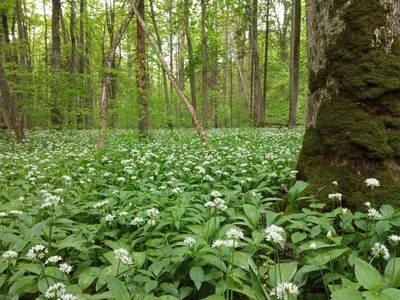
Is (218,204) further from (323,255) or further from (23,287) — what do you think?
(23,287)

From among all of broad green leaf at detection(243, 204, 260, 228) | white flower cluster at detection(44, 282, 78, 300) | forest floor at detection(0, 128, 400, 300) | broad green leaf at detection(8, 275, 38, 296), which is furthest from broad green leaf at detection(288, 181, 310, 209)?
broad green leaf at detection(8, 275, 38, 296)

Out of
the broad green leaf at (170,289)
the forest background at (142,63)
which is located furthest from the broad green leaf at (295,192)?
the forest background at (142,63)

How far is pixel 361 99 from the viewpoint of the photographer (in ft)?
8.41

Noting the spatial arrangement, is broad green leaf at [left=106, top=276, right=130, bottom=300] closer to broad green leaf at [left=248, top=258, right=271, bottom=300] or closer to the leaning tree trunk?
broad green leaf at [left=248, top=258, right=271, bottom=300]

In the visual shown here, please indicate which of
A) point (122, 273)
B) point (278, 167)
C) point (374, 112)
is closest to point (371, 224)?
point (374, 112)

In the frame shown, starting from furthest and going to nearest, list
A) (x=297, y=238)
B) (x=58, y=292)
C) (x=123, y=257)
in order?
(x=297, y=238) → (x=123, y=257) → (x=58, y=292)

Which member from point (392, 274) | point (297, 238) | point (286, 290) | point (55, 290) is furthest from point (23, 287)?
point (392, 274)

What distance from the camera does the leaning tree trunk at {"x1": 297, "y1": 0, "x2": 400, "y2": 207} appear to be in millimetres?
2479

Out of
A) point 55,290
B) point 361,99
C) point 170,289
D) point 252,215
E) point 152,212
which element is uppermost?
point 361,99

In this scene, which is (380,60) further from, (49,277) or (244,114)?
(244,114)

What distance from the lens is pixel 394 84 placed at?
247cm

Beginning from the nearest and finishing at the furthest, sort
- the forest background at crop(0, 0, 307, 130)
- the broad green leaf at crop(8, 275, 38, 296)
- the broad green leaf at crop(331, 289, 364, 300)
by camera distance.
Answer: the broad green leaf at crop(331, 289, 364, 300)
the broad green leaf at crop(8, 275, 38, 296)
the forest background at crop(0, 0, 307, 130)

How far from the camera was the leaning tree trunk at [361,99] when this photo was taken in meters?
2.48

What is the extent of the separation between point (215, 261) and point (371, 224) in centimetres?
130
